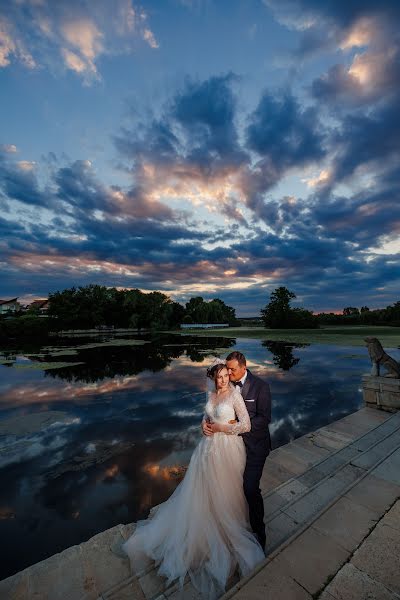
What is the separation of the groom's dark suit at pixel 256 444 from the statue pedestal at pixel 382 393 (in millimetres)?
6508

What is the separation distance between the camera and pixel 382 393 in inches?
298

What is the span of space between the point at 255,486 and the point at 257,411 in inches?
29.7

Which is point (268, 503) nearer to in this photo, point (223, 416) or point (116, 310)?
point (223, 416)

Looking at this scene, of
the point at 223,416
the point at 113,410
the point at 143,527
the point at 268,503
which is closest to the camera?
the point at 223,416

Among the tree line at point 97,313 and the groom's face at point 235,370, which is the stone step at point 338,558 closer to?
the groom's face at point 235,370

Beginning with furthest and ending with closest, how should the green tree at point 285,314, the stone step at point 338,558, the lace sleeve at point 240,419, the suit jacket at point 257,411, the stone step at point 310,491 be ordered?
the green tree at point 285,314
the suit jacket at point 257,411
the lace sleeve at point 240,419
the stone step at point 310,491
the stone step at point 338,558

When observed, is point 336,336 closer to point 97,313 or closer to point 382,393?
point 382,393

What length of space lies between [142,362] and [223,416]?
1695 centimetres

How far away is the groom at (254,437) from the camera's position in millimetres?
2779

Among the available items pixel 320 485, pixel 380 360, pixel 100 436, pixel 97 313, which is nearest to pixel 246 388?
pixel 320 485

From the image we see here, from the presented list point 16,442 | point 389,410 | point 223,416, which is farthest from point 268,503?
point 16,442

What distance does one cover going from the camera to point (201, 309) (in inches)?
4286

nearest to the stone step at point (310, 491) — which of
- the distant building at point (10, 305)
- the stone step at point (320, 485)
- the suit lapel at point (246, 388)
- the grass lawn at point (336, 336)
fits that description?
the stone step at point (320, 485)

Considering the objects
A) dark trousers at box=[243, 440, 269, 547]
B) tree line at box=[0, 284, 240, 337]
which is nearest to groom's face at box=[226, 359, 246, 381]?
→ dark trousers at box=[243, 440, 269, 547]
